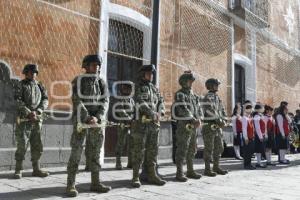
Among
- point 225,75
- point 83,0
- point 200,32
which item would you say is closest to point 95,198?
point 83,0

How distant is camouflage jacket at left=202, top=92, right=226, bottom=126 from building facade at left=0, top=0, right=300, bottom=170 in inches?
88.7

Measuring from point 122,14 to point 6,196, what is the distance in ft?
17.5

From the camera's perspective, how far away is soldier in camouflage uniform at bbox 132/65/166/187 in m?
5.85

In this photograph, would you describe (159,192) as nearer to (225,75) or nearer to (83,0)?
(83,0)

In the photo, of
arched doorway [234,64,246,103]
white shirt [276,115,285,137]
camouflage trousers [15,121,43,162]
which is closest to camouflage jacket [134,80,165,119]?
camouflage trousers [15,121,43,162]

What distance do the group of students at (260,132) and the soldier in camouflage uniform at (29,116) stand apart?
14.7 feet

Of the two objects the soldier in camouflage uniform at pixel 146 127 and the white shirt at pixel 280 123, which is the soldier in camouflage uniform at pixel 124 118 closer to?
the soldier in camouflage uniform at pixel 146 127

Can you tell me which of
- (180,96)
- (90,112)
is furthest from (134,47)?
(90,112)

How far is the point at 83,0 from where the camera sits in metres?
8.23

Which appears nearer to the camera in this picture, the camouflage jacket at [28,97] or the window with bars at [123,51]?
the camouflage jacket at [28,97]

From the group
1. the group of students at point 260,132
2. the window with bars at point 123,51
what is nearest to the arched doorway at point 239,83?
the group of students at point 260,132

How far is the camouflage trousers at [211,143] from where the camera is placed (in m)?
7.18

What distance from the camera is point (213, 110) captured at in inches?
291

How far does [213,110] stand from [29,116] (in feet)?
11.1
